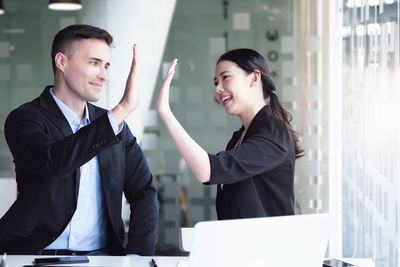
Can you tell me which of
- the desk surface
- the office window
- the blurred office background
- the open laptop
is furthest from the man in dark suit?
the blurred office background

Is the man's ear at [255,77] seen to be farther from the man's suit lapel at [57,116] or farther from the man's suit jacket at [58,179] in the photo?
the man's suit lapel at [57,116]

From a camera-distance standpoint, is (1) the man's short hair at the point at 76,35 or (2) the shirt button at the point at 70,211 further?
(1) the man's short hair at the point at 76,35

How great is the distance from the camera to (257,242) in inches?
71.0

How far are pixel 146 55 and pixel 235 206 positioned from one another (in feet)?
8.88

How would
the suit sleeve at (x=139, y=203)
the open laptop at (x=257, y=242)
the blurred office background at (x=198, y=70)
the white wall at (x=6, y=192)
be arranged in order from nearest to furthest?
the open laptop at (x=257, y=242) < the suit sleeve at (x=139, y=203) < the white wall at (x=6, y=192) < the blurred office background at (x=198, y=70)

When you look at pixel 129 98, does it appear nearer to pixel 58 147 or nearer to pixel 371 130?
pixel 58 147

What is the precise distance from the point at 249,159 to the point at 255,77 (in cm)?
39

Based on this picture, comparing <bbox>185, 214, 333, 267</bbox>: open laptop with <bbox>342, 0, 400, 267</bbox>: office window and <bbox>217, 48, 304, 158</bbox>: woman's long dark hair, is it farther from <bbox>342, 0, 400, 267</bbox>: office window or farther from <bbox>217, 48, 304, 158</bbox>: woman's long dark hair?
<bbox>342, 0, 400, 267</bbox>: office window

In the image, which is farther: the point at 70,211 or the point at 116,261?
the point at 70,211

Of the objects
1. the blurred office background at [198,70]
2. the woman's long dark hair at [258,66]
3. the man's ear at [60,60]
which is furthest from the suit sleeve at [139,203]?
the blurred office background at [198,70]

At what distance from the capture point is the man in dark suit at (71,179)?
275 centimetres

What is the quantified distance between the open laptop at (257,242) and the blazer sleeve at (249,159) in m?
0.57

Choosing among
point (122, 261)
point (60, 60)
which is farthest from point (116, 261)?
point (60, 60)

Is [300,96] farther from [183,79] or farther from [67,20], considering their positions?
[67,20]
